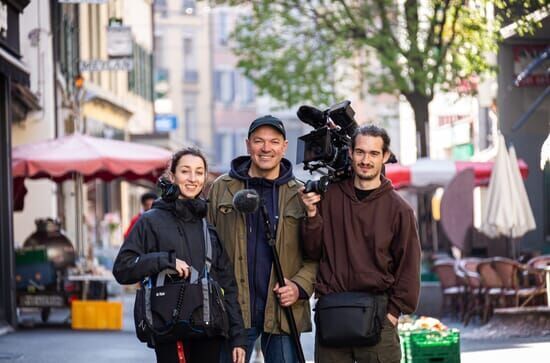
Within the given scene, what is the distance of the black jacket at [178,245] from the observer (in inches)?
299

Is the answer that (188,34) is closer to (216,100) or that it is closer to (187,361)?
(216,100)

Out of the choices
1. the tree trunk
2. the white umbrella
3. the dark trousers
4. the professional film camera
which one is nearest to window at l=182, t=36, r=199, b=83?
the tree trunk

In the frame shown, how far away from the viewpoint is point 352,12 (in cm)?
3291

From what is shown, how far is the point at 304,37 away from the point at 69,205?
6439mm

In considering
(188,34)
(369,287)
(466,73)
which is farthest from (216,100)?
(369,287)

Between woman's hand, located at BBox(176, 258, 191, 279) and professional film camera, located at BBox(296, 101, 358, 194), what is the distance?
742 mm

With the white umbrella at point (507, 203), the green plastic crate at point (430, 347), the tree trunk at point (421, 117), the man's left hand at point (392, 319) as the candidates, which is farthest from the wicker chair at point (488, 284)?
the man's left hand at point (392, 319)

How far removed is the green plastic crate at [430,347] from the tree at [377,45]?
1481 cm

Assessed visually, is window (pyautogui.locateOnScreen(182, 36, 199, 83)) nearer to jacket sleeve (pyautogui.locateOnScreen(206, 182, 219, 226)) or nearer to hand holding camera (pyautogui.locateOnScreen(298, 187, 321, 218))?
jacket sleeve (pyautogui.locateOnScreen(206, 182, 219, 226))

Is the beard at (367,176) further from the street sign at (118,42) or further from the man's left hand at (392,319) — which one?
the street sign at (118,42)

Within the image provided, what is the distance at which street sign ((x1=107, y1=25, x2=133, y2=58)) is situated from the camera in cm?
2909

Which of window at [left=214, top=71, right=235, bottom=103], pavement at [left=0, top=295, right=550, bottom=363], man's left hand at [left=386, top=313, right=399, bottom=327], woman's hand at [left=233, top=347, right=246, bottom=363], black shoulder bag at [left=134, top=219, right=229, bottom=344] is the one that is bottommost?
pavement at [left=0, top=295, right=550, bottom=363]

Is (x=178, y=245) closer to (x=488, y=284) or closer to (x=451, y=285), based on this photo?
(x=488, y=284)

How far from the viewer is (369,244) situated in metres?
7.87
